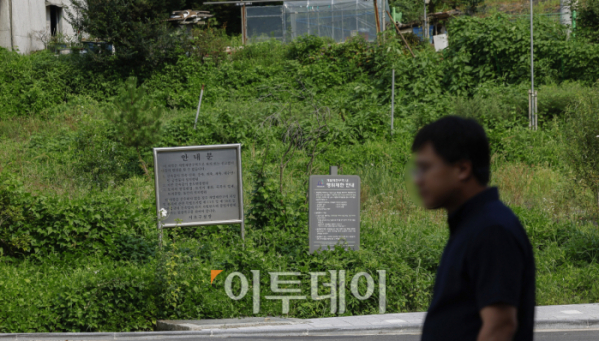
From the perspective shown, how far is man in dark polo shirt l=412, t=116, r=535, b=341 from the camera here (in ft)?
6.69

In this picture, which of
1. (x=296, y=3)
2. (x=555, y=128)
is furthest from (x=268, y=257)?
(x=296, y=3)

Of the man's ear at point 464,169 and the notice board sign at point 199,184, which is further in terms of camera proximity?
the notice board sign at point 199,184

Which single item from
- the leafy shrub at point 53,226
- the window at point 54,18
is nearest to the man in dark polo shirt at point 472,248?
the leafy shrub at point 53,226

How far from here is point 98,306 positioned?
26.2 feet

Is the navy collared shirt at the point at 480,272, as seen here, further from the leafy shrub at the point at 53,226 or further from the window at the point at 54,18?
the window at the point at 54,18

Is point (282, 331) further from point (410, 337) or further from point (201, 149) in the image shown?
point (201, 149)

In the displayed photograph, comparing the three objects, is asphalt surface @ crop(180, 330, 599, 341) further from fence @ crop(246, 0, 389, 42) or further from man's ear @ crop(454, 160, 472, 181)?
fence @ crop(246, 0, 389, 42)

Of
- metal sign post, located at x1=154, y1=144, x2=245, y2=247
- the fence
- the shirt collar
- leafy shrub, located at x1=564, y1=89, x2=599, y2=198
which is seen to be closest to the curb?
metal sign post, located at x1=154, y1=144, x2=245, y2=247

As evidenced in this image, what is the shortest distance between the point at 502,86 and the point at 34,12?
22.0 meters

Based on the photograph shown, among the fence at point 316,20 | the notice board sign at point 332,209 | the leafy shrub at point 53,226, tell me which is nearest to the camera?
the notice board sign at point 332,209

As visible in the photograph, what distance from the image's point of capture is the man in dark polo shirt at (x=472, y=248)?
2039mm

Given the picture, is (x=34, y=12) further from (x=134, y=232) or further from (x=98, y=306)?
(x=98, y=306)

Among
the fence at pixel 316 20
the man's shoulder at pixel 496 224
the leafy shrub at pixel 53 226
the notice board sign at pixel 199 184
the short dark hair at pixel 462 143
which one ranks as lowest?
the leafy shrub at pixel 53 226

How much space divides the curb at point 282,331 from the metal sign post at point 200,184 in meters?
2.55
